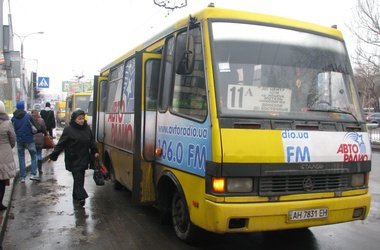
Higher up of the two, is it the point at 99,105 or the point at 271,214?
the point at 99,105

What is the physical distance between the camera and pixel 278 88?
5133 mm

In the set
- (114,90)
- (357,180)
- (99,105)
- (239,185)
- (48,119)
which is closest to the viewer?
(239,185)

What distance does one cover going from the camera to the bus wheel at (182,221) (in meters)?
5.45

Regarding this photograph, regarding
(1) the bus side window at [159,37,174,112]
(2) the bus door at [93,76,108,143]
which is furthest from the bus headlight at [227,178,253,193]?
(2) the bus door at [93,76,108,143]

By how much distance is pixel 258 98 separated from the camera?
5012 millimetres

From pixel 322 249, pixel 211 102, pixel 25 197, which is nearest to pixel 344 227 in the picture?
pixel 322 249

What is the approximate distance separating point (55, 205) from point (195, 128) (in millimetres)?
4015

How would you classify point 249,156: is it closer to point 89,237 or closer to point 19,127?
point 89,237

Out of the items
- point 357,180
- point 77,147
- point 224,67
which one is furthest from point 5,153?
point 357,180

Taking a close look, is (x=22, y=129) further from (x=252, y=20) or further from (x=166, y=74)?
(x=252, y=20)

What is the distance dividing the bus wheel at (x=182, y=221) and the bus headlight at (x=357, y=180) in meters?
1.86

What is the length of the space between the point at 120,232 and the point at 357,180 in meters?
3.08

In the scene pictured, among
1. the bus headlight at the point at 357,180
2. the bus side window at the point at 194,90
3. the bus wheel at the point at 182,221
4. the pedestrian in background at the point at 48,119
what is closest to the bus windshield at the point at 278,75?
the bus side window at the point at 194,90

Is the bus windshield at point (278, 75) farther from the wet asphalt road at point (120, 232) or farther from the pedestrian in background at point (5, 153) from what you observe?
the pedestrian in background at point (5, 153)
